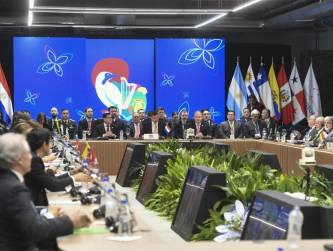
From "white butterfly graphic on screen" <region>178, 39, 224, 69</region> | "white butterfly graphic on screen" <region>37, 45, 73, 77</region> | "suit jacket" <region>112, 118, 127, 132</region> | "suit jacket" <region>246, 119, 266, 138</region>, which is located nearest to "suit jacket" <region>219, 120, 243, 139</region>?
"suit jacket" <region>246, 119, 266, 138</region>

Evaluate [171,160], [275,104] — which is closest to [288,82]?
[275,104]

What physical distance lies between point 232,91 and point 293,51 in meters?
3.31

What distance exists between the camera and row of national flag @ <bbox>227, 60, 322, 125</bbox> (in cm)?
1661

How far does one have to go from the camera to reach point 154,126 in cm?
1313

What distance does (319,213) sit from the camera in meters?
3.92

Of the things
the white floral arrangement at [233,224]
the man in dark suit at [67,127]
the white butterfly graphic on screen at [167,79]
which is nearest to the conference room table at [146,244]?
the white floral arrangement at [233,224]

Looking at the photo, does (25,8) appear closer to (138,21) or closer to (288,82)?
(138,21)

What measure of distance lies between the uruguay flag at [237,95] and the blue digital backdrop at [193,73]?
44 centimetres

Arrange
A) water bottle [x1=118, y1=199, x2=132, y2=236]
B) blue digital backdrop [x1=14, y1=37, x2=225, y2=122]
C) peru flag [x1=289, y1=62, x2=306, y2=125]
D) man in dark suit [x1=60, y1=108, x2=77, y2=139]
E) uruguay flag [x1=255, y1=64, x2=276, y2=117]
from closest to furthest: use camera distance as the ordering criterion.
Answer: water bottle [x1=118, y1=199, x2=132, y2=236] → man in dark suit [x1=60, y1=108, x2=77, y2=139] → peru flag [x1=289, y1=62, x2=306, y2=125] → blue digital backdrop [x1=14, y1=37, x2=225, y2=122] → uruguay flag [x1=255, y1=64, x2=276, y2=117]

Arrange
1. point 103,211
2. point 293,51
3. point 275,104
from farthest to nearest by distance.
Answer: point 293,51 → point 275,104 → point 103,211

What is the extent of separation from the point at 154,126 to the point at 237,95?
4.48 metres

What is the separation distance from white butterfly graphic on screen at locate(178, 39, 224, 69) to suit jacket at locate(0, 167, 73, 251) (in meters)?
14.2

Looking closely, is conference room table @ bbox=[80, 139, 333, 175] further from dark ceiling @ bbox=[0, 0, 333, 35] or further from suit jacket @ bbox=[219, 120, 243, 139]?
dark ceiling @ bbox=[0, 0, 333, 35]

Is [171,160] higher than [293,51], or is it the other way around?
[293,51]
